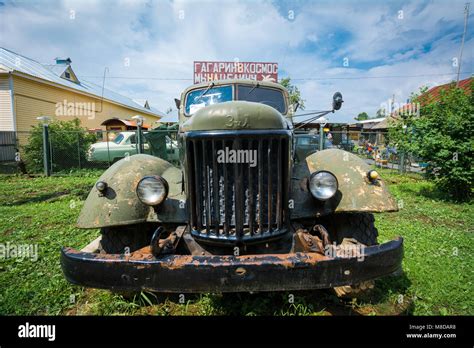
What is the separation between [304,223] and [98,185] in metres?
2.03

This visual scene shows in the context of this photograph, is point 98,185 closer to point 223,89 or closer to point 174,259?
point 174,259

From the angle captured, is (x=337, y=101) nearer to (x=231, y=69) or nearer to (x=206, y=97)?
(x=206, y=97)

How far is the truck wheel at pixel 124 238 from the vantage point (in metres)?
2.73

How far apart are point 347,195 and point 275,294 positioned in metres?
1.27

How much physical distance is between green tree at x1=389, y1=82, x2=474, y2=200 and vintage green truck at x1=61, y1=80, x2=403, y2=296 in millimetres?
5256

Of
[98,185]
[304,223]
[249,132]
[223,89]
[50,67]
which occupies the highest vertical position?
[50,67]

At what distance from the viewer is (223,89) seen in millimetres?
3791

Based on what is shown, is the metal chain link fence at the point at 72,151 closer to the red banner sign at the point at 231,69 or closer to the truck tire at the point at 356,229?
the red banner sign at the point at 231,69

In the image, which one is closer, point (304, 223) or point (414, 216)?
point (304, 223)

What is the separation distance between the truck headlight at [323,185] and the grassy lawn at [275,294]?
105 centimetres

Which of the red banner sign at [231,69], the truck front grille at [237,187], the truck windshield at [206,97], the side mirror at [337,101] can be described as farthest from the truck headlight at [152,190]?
the red banner sign at [231,69]

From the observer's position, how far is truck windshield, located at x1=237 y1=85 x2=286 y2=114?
374 cm

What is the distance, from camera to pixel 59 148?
11.7m
